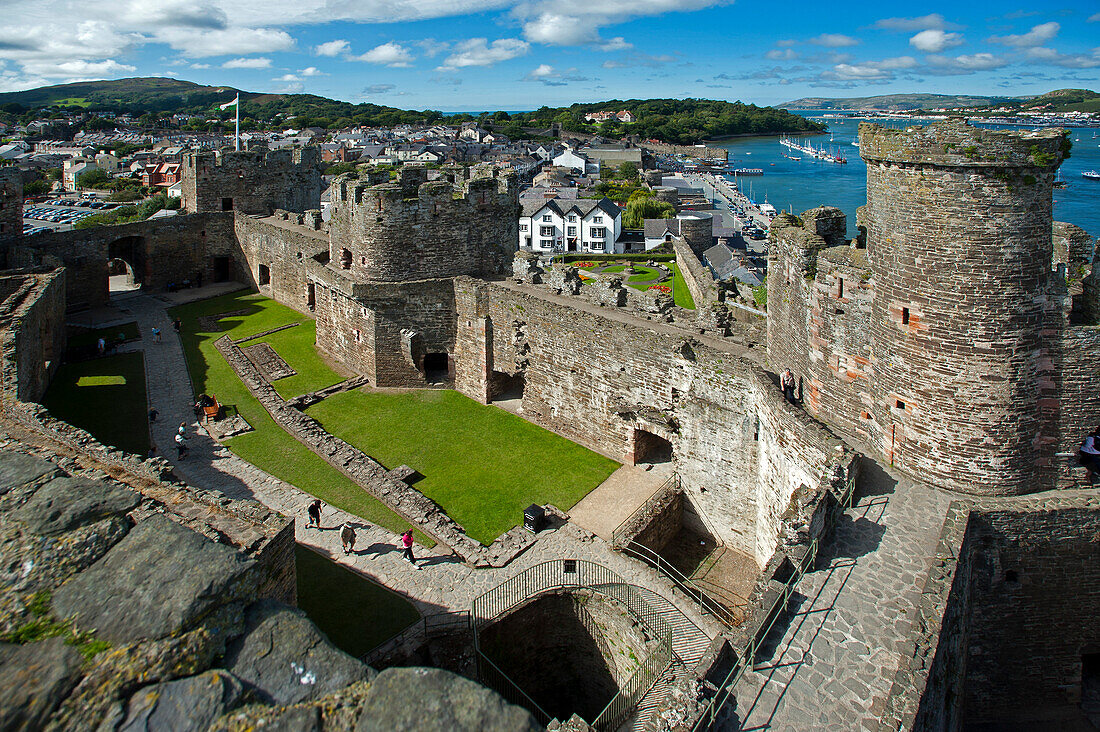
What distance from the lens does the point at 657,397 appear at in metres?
17.8

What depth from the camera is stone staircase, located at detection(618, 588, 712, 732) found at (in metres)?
9.16

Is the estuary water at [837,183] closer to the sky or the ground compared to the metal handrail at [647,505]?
closer to the sky

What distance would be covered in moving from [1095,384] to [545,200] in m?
64.9

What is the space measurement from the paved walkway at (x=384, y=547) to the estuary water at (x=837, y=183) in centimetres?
4649

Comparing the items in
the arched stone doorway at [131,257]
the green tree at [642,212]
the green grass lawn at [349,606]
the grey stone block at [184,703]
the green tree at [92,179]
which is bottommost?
the green grass lawn at [349,606]

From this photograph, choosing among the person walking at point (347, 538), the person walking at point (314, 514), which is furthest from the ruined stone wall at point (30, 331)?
the person walking at point (347, 538)

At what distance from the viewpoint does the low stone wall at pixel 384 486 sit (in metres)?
15.1

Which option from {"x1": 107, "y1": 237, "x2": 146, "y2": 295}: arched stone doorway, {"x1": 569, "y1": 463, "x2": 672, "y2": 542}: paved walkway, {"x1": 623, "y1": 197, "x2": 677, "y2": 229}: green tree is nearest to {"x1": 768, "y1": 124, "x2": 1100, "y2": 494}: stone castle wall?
{"x1": 569, "y1": 463, "x2": 672, "y2": 542}: paved walkway

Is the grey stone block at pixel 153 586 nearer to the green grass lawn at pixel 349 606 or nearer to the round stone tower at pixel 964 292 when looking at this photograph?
the green grass lawn at pixel 349 606

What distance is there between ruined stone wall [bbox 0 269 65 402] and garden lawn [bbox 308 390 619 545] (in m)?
7.28

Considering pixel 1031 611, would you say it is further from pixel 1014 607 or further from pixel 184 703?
pixel 184 703

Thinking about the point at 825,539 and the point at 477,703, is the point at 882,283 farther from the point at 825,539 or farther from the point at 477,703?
the point at 477,703

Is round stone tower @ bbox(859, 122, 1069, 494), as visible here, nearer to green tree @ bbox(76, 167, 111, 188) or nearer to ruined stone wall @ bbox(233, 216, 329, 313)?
ruined stone wall @ bbox(233, 216, 329, 313)

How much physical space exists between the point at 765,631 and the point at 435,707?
680 centimetres
